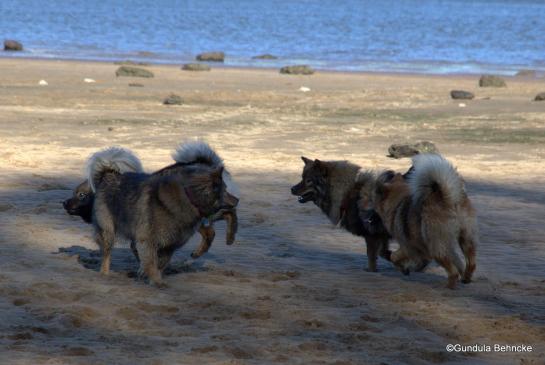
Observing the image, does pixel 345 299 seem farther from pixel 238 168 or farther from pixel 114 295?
pixel 238 168

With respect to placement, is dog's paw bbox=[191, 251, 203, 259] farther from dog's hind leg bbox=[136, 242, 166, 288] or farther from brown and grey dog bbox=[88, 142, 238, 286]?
dog's hind leg bbox=[136, 242, 166, 288]

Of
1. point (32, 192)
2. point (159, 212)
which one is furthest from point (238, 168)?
point (159, 212)

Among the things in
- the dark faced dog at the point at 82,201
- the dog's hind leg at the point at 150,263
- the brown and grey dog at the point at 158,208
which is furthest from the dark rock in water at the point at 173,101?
the dog's hind leg at the point at 150,263

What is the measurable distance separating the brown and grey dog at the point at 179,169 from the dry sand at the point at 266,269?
221mm

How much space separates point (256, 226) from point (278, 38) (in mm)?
53798

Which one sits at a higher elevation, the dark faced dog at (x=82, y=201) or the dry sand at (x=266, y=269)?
the dark faced dog at (x=82, y=201)

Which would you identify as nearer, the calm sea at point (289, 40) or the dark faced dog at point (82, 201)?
the dark faced dog at point (82, 201)

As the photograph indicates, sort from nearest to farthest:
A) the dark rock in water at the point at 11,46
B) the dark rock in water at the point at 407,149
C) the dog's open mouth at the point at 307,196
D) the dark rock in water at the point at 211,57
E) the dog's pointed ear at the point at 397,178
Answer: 1. the dog's pointed ear at the point at 397,178
2. the dog's open mouth at the point at 307,196
3. the dark rock in water at the point at 407,149
4. the dark rock in water at the point at 211,57
5. the dark rock in water at the point at 11,46

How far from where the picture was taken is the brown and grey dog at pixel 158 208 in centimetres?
803

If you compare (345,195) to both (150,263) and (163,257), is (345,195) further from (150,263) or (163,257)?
(150,263)

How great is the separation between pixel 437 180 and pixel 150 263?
2335mm

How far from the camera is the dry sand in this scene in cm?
655

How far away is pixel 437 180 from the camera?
25.9 ft

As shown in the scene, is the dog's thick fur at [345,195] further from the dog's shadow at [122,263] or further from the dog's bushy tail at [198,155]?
the dog's shadow at [122,263]
